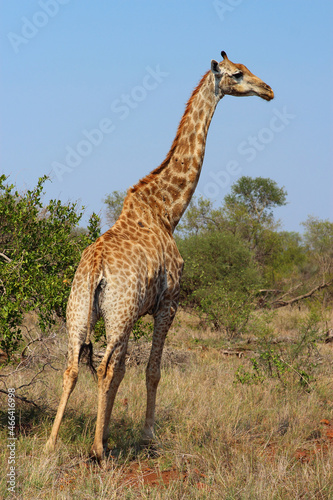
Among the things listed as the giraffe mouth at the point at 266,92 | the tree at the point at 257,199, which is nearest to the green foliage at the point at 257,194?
the tree at the point at 257,199

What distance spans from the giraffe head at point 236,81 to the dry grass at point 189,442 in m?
3.62

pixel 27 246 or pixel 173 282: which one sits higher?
pixel 27 246

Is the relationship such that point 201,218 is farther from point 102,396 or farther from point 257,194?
point 102,396

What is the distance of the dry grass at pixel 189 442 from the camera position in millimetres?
3875

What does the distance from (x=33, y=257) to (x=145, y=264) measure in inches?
57.5

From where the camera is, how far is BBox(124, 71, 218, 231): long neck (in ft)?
18.3

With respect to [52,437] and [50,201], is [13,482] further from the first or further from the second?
[50,201]

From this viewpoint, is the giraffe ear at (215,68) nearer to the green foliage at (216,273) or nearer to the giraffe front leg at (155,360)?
the giraffe front leg at (155,360)

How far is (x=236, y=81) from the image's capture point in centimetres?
609

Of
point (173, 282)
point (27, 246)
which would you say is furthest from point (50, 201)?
point (173, 282)

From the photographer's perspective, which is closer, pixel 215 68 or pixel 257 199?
pixel 215 68

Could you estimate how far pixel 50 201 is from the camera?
593cm

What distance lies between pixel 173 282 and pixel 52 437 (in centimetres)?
183

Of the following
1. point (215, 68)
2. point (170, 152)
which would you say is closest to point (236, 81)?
point (215, 68)
